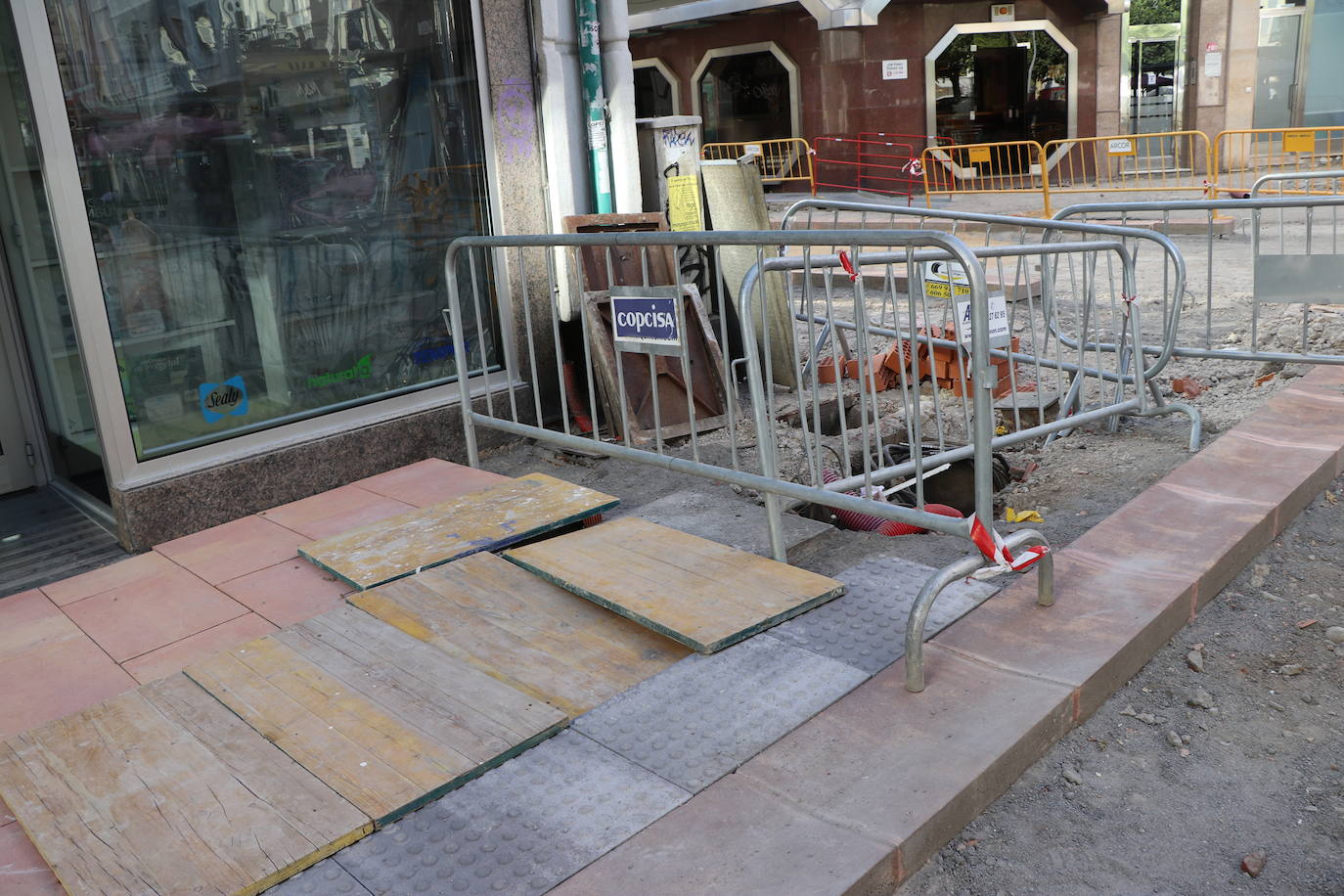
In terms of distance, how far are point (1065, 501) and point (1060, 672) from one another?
6.82ft

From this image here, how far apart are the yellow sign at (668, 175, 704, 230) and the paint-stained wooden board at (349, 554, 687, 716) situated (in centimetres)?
344

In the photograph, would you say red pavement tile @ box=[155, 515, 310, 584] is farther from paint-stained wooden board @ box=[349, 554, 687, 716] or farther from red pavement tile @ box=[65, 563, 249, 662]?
paint-stained wooden board @ box=[349, 554, 687, 716]

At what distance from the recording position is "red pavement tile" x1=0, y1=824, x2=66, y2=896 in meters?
2.59

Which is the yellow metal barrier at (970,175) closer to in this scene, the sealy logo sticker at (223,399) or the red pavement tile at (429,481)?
the red pavement tile at (429,481)

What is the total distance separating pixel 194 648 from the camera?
3.84m

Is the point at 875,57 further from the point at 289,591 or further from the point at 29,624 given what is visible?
the point at 29,624

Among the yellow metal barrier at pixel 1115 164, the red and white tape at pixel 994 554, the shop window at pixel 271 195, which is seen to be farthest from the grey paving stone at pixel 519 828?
the yellow metal barrier at pixel 1115 164

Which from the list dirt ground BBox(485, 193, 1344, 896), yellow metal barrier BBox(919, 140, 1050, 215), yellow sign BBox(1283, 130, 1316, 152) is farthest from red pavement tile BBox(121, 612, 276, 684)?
yellow sign BBox(1283, 130, 1316, 152)

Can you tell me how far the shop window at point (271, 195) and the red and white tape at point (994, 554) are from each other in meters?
3.15

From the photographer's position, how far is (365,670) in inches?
135

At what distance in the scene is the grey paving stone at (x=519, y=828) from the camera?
252 cm

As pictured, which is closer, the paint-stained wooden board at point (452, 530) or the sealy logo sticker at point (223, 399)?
the paint-stained wooden board at point (452, 530)

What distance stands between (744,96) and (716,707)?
2315 cm

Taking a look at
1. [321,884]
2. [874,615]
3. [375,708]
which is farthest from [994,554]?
[321,884]
